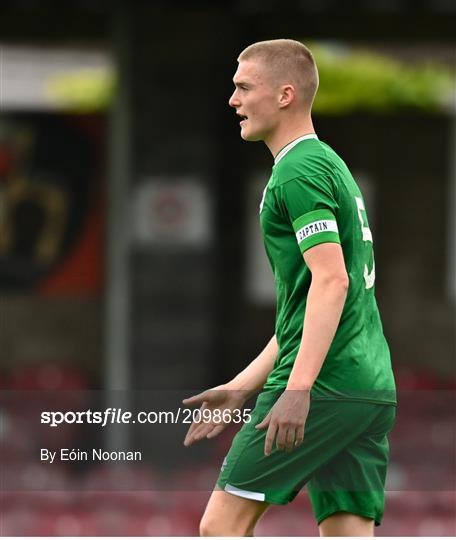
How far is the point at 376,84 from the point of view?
16000mm

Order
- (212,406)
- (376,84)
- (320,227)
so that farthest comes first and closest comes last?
(376,84) < (212,406) < (320,227)

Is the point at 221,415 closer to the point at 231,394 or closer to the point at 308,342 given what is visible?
the point at 231,394

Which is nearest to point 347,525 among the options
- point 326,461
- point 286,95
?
point 326,461

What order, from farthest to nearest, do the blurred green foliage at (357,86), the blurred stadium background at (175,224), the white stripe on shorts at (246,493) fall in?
the blurred green foliage at (357,86), the blurred stadium background at (175,224), the white stripe on shorts at (246,493)

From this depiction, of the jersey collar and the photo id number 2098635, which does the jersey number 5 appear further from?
the photo id number 2098635

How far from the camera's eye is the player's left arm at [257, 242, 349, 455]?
3303 millimetres

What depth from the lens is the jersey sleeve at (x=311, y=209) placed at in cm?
330

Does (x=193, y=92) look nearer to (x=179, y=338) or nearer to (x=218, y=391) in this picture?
(x=179, y=338)

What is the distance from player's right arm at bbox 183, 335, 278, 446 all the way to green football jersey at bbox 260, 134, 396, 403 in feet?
0.44

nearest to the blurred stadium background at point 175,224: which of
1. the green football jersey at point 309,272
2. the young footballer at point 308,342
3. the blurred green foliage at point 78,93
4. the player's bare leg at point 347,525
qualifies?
the blurred green foliage at point 78,93

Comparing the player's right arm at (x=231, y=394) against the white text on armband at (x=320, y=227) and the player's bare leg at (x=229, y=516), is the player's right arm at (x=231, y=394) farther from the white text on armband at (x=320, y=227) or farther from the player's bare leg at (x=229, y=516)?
the white text on armband at (x=320, y=227)

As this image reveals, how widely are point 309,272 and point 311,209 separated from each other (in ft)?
0.49

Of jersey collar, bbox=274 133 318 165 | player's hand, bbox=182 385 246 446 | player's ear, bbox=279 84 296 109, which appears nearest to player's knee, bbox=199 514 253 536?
player's hand, bbox=182 385 246 446

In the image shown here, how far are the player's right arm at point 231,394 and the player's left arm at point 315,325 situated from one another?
0.30 metres
